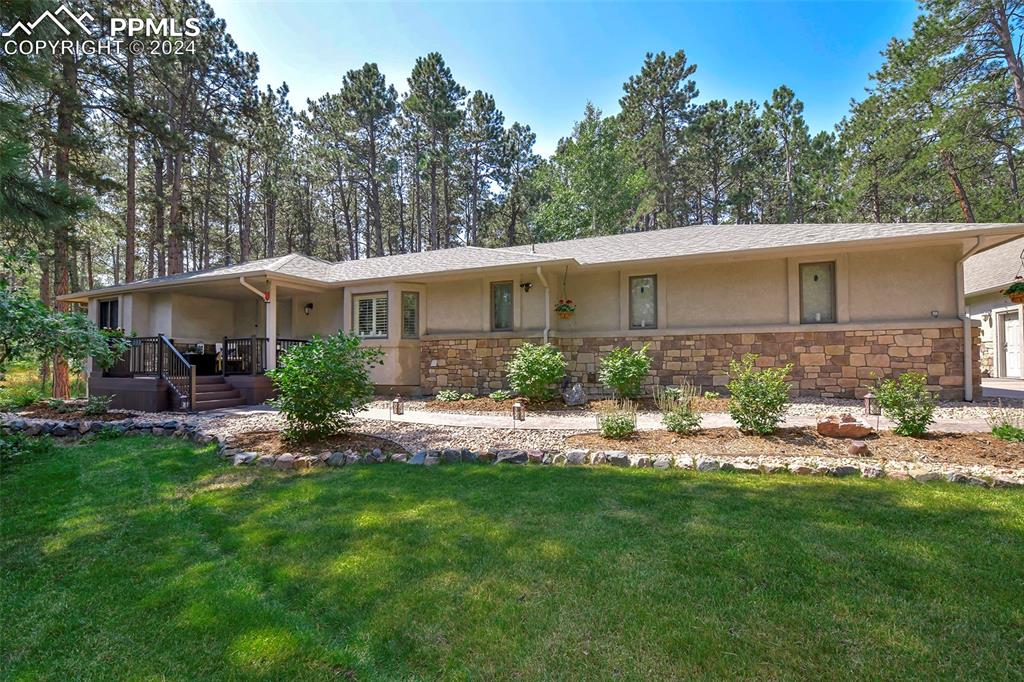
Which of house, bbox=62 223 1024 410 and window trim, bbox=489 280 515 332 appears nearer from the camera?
house, bbox=62 223 1024 410

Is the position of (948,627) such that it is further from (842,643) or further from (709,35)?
(709,35)

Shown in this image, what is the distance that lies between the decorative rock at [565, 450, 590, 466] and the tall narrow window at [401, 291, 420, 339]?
736cm

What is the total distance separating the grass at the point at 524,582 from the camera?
1.85 metres

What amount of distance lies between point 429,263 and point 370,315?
200 cm

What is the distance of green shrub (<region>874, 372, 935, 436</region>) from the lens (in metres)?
5.14

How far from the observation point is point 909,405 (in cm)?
521

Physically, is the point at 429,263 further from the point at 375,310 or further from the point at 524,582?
the point at 524,582

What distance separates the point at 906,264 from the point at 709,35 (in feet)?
20.1

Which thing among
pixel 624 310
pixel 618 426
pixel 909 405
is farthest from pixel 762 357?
pixel 618 426

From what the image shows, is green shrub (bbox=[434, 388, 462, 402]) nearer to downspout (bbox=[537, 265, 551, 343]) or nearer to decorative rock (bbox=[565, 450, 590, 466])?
downspout (bbox=[537, 265, 551, 343])

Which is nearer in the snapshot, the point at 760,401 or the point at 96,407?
the point at 760,401

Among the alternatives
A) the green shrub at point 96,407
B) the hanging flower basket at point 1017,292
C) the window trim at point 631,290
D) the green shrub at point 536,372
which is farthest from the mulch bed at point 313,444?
the hanging flower basket at point 1017,292

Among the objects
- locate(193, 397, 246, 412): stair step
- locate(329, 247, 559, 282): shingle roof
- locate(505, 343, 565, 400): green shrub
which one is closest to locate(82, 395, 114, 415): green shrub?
locate(193, 397, 246, 412): stair step

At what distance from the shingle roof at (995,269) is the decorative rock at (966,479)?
37.9ft
